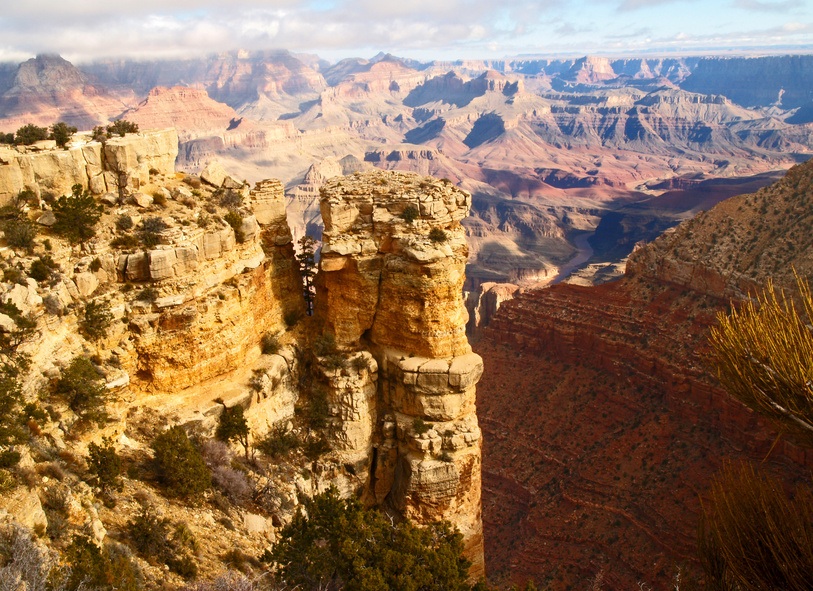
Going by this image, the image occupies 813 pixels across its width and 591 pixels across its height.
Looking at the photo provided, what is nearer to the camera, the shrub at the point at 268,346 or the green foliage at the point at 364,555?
the green foliage at the point at 364,555

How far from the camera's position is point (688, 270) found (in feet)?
130

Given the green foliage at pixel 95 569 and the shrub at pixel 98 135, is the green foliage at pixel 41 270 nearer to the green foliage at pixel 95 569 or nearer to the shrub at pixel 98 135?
the shrub at pixel 98 135

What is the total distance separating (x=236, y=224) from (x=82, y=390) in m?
6.67

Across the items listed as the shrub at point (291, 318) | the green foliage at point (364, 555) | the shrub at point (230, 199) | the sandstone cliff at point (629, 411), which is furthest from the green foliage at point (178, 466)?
the sandstone cliff at point (629, 411)

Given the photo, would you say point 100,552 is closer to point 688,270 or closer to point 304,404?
point 304,404

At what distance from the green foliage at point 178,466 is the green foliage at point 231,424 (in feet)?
6.12

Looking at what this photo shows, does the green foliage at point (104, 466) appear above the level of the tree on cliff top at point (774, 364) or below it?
below

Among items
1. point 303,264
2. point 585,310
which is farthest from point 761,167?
point 303,264

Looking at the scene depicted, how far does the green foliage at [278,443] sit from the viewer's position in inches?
792

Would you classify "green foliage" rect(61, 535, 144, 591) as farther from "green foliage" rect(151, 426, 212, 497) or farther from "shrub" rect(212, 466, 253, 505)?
"shrub" rect(212, 466, 253, 505)

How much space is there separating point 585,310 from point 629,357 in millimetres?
4792

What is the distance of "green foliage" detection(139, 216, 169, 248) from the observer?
691 inches

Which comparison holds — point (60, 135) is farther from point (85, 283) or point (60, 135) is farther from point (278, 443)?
point (278, 443)

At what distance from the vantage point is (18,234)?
16062mm
